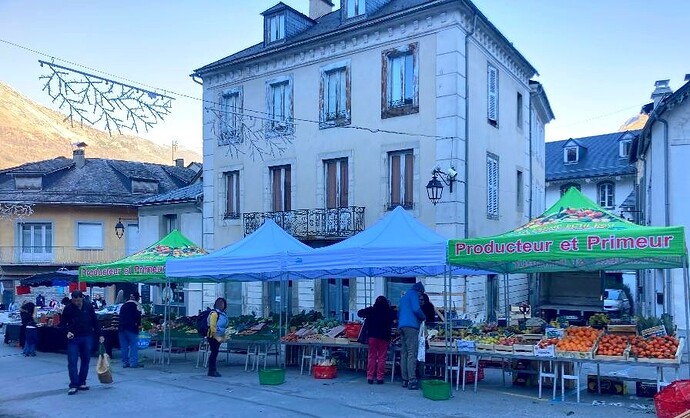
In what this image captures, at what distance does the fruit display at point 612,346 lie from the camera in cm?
955

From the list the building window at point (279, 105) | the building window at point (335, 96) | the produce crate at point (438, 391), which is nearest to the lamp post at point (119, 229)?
the building window at point (279, 105)

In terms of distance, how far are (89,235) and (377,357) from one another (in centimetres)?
2968

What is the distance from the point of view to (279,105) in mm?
21656

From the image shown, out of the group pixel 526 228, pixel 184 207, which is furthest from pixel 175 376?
pixel 184 207

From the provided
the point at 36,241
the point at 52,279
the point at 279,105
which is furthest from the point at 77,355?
the point at 36,241

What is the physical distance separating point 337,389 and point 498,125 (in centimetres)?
1185

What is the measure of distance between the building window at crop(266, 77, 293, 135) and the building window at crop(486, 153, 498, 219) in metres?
6.26

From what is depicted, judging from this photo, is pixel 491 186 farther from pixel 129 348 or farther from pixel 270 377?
pixel 129 348

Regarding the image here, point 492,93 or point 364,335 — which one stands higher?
point 492,93

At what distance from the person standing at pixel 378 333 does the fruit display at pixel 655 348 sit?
3.89m

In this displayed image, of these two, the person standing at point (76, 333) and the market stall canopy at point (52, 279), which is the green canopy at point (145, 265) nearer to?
the person standing at point (76, 333)

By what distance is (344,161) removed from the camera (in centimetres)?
2002

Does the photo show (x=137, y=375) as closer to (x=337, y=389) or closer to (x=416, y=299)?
(x=337, y=389)

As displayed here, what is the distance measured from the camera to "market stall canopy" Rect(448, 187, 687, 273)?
8.70m
